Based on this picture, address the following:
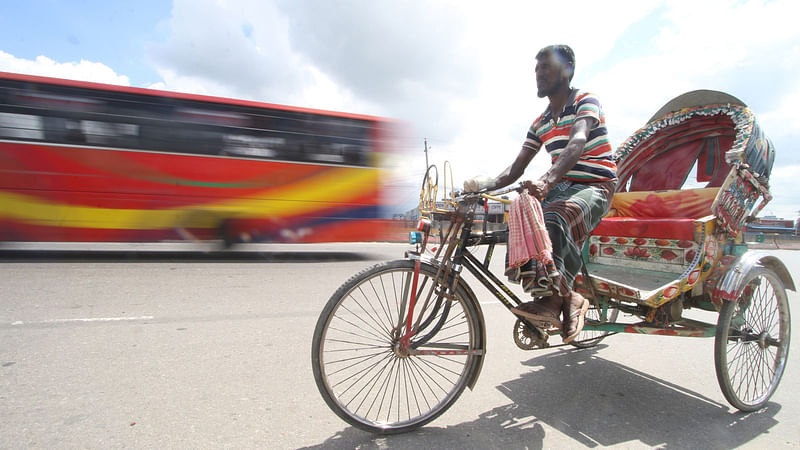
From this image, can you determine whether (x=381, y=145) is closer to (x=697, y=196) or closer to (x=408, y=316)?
(x=697, y=196)

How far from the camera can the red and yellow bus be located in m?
7.46

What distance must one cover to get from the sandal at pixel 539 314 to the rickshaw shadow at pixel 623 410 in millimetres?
596

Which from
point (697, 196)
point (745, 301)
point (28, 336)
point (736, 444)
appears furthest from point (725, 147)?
point (28, 336)

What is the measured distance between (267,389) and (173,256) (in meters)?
7.12

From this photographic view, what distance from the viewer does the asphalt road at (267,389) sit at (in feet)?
7.13

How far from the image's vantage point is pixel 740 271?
8.80ft

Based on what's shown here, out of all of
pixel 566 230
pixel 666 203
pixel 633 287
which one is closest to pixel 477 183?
pixel 566 230

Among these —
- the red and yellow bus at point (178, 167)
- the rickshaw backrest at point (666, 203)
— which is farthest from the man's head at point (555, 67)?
the red and yellow bus at point (178, 167)

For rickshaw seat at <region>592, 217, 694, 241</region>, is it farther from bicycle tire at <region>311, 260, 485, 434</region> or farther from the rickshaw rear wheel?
bicycle tire at <region>311, 260, 485, 434</region>

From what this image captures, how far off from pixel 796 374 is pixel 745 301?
1.12m

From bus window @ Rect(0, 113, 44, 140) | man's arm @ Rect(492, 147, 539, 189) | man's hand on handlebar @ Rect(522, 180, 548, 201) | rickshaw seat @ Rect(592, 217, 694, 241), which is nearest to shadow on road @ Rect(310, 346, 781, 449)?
rickshaw seat @ Rect(592, 217, 694, 241)

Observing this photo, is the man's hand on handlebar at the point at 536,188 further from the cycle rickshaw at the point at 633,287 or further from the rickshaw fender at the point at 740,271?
the rickshaw fender at the point at 740,271

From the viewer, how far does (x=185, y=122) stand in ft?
26.8

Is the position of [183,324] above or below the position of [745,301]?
below
